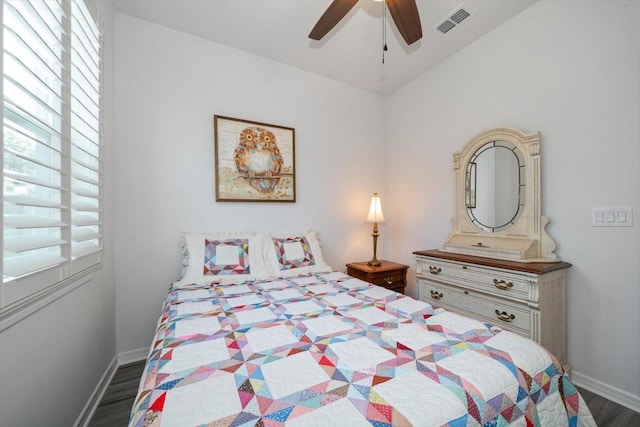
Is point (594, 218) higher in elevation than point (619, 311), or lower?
higher

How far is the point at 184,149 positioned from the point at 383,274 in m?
2.18

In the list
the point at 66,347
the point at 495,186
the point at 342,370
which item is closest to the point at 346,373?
the point at 342,370

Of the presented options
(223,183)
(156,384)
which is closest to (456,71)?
(223,183)

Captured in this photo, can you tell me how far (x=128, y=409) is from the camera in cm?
159

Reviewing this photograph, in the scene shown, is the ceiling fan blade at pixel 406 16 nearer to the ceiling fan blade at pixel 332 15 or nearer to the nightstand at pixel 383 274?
the ceiling fan blade at pixel 332 15

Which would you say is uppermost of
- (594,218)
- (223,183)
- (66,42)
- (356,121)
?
(356,121)

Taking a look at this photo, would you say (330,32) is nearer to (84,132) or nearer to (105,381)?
(84,132)

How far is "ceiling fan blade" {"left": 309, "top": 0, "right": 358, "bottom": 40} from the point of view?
1.51 m

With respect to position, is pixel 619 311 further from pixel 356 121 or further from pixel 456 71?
pixel 356 121

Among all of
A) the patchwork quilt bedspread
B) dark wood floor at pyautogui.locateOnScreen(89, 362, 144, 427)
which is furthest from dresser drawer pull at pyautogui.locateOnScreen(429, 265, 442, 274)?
dark wood floor at pyautogui.locateOnScreen(89, 362, 144, 427)

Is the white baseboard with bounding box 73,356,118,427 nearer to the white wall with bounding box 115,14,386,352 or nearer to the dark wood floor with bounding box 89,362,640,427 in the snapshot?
the dark wood floor with bounding box 89,362,640,427

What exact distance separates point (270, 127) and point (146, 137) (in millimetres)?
1052

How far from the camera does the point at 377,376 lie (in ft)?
2.77

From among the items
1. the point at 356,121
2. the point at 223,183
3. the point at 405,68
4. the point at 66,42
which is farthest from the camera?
the point at 356,121
